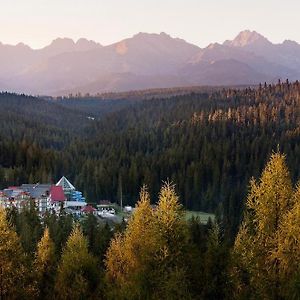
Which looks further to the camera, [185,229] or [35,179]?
[35,179]

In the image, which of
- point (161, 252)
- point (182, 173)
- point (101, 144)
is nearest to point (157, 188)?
point (182, 173)

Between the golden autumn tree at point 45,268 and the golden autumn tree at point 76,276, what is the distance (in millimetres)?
2471

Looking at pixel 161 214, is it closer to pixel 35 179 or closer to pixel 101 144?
pixel 35 179

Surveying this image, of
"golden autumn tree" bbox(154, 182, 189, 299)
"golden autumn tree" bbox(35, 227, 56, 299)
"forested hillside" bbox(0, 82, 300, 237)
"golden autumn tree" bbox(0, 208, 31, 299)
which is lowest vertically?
"forested hillside" bbox(0, 82, 300, 237)

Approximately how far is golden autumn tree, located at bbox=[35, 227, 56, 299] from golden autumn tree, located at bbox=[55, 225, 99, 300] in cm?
247

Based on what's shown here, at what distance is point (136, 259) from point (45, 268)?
12.7 meters

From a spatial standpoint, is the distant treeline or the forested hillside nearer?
the distant treeline

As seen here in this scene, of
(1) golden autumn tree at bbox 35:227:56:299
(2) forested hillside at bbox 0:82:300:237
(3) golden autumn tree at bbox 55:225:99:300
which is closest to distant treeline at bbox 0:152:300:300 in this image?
(3) golden autumn tree at bbox 55:225:99:300

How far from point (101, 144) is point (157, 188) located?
2102 inches

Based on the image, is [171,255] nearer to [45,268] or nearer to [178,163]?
[45,268]

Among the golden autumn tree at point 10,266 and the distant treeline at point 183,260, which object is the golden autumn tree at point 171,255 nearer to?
the distant treeline at point 183,260

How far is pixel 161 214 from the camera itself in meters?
25.1

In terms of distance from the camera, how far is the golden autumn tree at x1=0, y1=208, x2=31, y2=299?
30.1 metres

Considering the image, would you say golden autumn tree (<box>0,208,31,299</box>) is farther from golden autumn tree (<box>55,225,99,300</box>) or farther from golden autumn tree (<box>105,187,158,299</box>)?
golden autumn tree (<box>105,187,158,299</box>)
